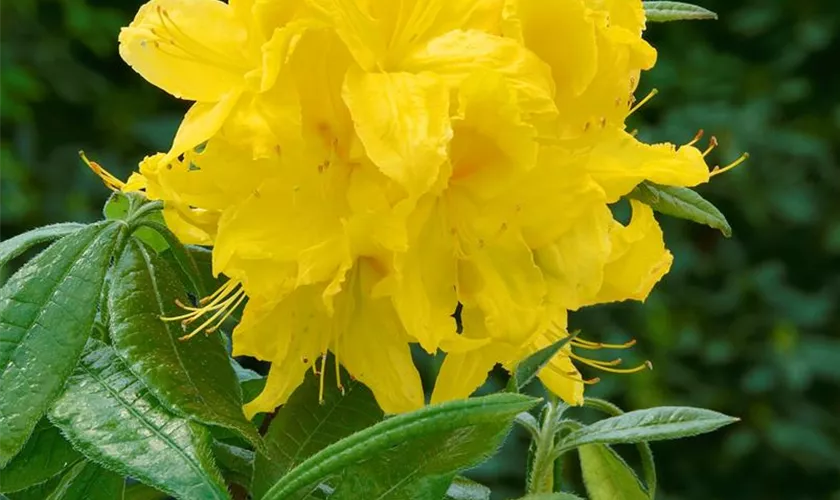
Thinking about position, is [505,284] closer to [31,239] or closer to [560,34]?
[560,34]

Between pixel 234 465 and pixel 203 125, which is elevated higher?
pixel 203 125

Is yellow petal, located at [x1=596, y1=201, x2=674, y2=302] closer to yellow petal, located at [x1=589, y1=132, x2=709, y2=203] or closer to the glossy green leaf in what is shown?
yellow petal, located at [x1=589, y1=132, x2=709, y2=203]

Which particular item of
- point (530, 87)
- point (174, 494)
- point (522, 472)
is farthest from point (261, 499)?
point (522, 472)

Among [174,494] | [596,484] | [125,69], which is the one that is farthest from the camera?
[125,69]

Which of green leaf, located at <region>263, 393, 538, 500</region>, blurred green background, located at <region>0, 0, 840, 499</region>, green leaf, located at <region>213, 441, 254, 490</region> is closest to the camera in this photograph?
green leaf, located at <region>263, 393, 538, 500</region>

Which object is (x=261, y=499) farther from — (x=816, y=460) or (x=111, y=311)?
(x=816, y=460)

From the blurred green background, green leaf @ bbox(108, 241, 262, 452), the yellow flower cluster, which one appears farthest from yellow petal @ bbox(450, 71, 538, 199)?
the blurred green background

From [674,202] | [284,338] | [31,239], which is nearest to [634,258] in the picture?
[674,202]
